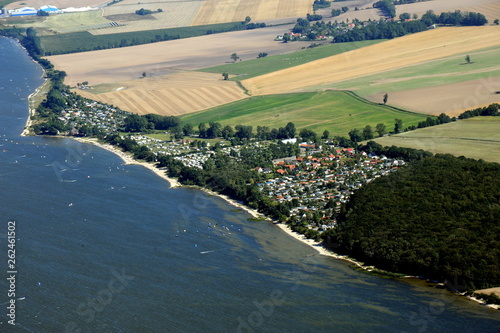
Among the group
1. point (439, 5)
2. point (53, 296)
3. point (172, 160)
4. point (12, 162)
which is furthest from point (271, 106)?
point (439, 5)

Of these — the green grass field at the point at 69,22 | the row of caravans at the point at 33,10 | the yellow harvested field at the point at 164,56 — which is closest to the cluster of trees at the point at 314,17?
the yellow harvested field at the point at 164,56

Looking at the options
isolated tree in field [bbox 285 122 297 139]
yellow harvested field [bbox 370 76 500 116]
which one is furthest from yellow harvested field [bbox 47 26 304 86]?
yellow harvested field [bbox 370 76 500 116]

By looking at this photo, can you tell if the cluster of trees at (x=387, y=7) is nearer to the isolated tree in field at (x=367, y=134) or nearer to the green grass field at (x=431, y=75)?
the green grass field at (x=431, y=75)

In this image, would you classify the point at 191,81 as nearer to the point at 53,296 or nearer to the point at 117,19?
the point at 117,19

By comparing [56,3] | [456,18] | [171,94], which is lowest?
[171,94]

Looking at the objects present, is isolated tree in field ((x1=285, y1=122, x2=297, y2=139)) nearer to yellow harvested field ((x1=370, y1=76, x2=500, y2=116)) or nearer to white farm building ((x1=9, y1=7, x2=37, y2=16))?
yellow harvested field ((x1=370, y1=76, x2=500, y2=116))

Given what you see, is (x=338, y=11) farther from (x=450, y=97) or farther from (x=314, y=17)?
(x=450, y=97)

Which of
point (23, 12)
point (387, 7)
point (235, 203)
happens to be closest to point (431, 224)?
point (235, 203)
